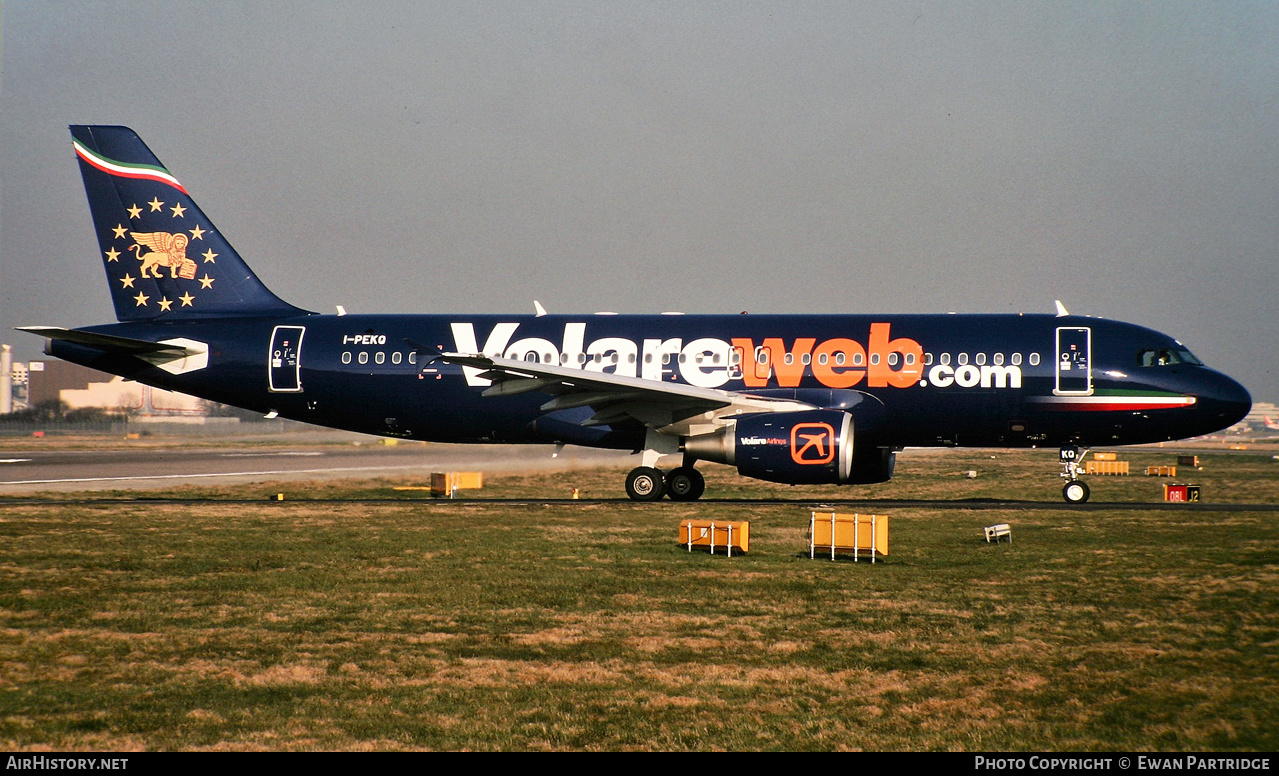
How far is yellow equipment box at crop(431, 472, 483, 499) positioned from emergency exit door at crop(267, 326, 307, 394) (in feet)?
15.9

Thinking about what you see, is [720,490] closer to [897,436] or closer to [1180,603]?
[897,436]

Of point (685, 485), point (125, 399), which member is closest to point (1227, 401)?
point (685, 485)

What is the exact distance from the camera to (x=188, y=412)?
9981 centimetres

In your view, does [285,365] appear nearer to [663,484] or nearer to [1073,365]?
[663,484]

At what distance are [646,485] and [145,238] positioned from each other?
15137mm

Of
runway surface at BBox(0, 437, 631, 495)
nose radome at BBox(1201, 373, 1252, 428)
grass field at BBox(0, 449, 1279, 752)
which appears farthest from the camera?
runway surface at BBox(0, 437, 631, 495)

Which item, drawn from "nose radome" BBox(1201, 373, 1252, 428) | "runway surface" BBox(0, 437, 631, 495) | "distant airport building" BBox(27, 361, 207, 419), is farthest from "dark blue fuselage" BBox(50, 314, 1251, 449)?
"distant airport building" BBox(27, 361, 207, 419)

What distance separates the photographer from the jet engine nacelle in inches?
992

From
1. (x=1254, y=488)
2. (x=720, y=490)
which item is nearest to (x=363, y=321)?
(x=720, y=490)

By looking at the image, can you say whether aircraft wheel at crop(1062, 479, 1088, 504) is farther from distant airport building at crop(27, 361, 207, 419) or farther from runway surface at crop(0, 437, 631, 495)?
distant airport building at crop(27, 361, 207, 419)

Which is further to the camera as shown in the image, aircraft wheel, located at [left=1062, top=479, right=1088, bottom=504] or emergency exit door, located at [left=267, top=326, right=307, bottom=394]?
emergency exit door, located at [left=267, top=326, right=307, bottom=394]

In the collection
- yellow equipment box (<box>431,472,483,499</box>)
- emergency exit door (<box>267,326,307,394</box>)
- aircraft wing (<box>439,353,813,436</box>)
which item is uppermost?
emergency exit door (<box>267,326,307,394</box>)

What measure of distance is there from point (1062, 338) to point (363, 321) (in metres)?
17.7

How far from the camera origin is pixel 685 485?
92.7ft
